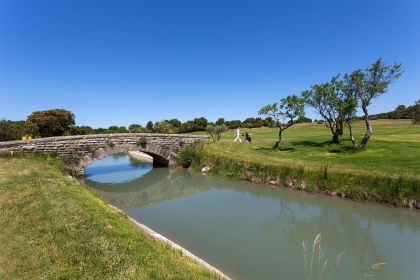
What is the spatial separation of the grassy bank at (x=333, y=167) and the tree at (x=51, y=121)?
1282 inches

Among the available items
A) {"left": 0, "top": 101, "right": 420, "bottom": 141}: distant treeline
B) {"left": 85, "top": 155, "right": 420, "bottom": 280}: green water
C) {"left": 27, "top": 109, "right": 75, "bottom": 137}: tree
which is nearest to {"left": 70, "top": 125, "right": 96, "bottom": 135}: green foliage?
{"left": 0, "top": 101, "right": 420, "bottom": 141}: distant treeline

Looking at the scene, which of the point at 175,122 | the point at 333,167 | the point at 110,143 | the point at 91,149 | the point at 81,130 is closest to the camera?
the point at 333,167

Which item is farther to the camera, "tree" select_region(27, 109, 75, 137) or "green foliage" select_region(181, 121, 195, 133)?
"green foliage" select_region(181, 121, 195, 133)

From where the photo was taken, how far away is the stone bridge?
67.1ft

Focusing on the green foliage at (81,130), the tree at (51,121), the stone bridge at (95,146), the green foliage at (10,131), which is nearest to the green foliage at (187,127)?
the green foliage at (81,130)

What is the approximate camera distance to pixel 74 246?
6371 mm

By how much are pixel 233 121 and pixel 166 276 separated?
248 ft

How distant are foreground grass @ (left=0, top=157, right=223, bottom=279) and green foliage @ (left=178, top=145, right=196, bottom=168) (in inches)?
719

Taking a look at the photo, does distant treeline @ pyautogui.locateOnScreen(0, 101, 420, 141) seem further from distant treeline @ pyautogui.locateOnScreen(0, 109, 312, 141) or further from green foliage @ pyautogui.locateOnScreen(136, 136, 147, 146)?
green foliage @ pyautogui.locateOnScreen(136, 136, 147, 146)

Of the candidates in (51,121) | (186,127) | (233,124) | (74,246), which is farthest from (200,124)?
(74,246)

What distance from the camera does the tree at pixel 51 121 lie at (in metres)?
47.9

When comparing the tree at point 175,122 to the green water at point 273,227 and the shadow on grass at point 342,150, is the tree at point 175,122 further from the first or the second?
the green water at point 273,227

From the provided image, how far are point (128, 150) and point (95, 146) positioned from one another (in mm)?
2889

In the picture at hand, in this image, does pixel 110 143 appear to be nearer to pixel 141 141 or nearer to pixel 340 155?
pixel 141 141
